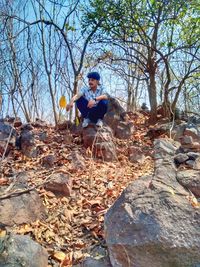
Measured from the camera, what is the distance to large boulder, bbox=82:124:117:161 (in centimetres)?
442

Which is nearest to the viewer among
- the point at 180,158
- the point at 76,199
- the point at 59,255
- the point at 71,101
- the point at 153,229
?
the point at 153,229

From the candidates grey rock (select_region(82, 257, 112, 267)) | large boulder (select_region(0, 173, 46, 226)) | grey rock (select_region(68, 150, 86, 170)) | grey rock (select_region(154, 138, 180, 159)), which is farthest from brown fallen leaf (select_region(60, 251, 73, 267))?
grey rock (select_region(68, 150, 86, 170))

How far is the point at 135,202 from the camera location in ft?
7.35

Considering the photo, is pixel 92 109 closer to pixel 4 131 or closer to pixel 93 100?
pixel 93 100

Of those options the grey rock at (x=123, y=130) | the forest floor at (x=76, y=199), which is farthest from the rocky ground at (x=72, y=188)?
the grey rock at (x=123, y=130)

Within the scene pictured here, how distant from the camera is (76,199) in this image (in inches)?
126

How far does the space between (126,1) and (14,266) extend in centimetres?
483

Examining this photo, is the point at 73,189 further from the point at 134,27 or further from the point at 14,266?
the point at 134,27

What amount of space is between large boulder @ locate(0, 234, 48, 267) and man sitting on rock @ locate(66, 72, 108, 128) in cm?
261

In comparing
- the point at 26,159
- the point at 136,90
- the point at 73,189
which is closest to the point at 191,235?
the point at 73,189

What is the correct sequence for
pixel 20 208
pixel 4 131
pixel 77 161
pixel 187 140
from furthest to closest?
pixel 187 140 < pixel 4 131 < pixel 77 161 < pixel 20 208

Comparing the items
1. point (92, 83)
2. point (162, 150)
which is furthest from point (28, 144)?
point (162, 150)

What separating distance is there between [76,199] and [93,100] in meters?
1.77

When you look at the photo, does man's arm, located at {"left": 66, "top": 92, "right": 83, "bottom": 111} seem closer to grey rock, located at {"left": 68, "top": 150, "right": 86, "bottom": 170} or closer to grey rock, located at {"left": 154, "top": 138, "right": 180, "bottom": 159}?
grey rock, located at {"left": 68, "top": 150, "right": 86, "bottom": 170}
